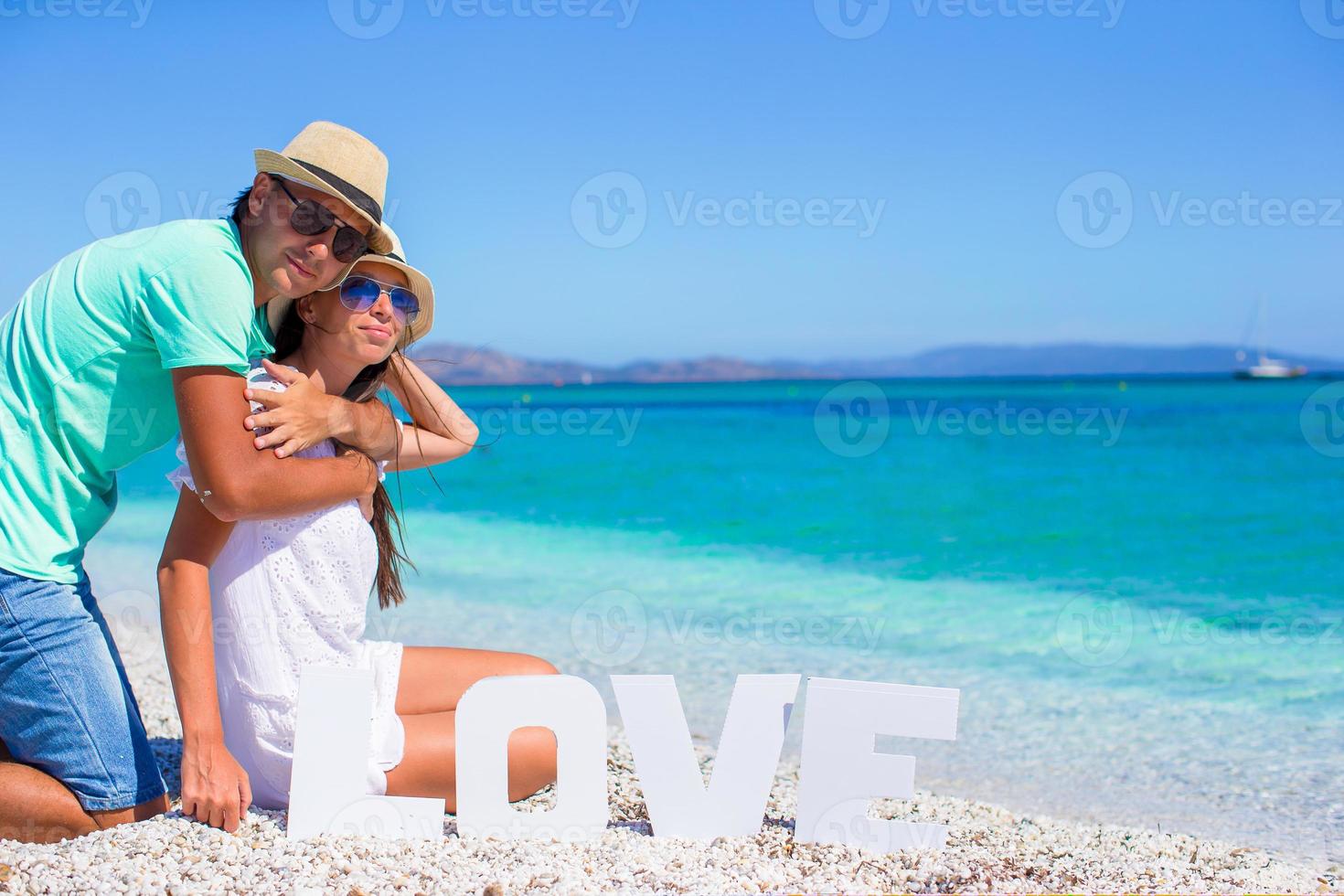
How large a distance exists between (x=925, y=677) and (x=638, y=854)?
4248 mm

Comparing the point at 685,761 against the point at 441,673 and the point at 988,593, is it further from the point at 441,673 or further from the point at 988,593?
the point at 988,593

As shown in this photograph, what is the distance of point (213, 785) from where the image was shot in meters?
2.99

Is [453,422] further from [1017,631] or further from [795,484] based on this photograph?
[795,484]

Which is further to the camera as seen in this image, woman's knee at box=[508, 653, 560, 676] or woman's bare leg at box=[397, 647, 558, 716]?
woman's knee at box=[508, 653, 560, 676]

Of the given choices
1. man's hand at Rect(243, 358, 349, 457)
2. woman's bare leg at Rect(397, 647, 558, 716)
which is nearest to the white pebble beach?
woman's bare leg at Rect(397, 647, 558, 716)

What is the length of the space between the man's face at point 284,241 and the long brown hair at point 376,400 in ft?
1.32

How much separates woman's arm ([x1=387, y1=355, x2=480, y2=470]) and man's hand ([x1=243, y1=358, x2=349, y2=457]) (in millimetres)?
482

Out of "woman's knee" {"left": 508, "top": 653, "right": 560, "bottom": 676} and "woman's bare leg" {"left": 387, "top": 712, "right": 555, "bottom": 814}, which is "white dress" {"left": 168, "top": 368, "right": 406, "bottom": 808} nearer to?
"woman's bare leg" {"left": 387, "top": 712, "right": 555, "bottom": 814}

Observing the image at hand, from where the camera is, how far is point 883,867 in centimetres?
310

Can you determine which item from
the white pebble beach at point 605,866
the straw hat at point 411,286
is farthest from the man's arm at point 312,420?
the white pebble beach at point 605,866

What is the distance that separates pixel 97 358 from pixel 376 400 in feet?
2.80

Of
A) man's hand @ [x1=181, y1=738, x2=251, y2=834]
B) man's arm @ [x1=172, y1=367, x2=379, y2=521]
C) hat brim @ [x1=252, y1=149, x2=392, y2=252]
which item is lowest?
Result: man's hand @ [x1=181, y1=738, x2=251, y2=834]

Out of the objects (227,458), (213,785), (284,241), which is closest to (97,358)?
(227,458)

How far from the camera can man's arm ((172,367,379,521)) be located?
8.93ft
